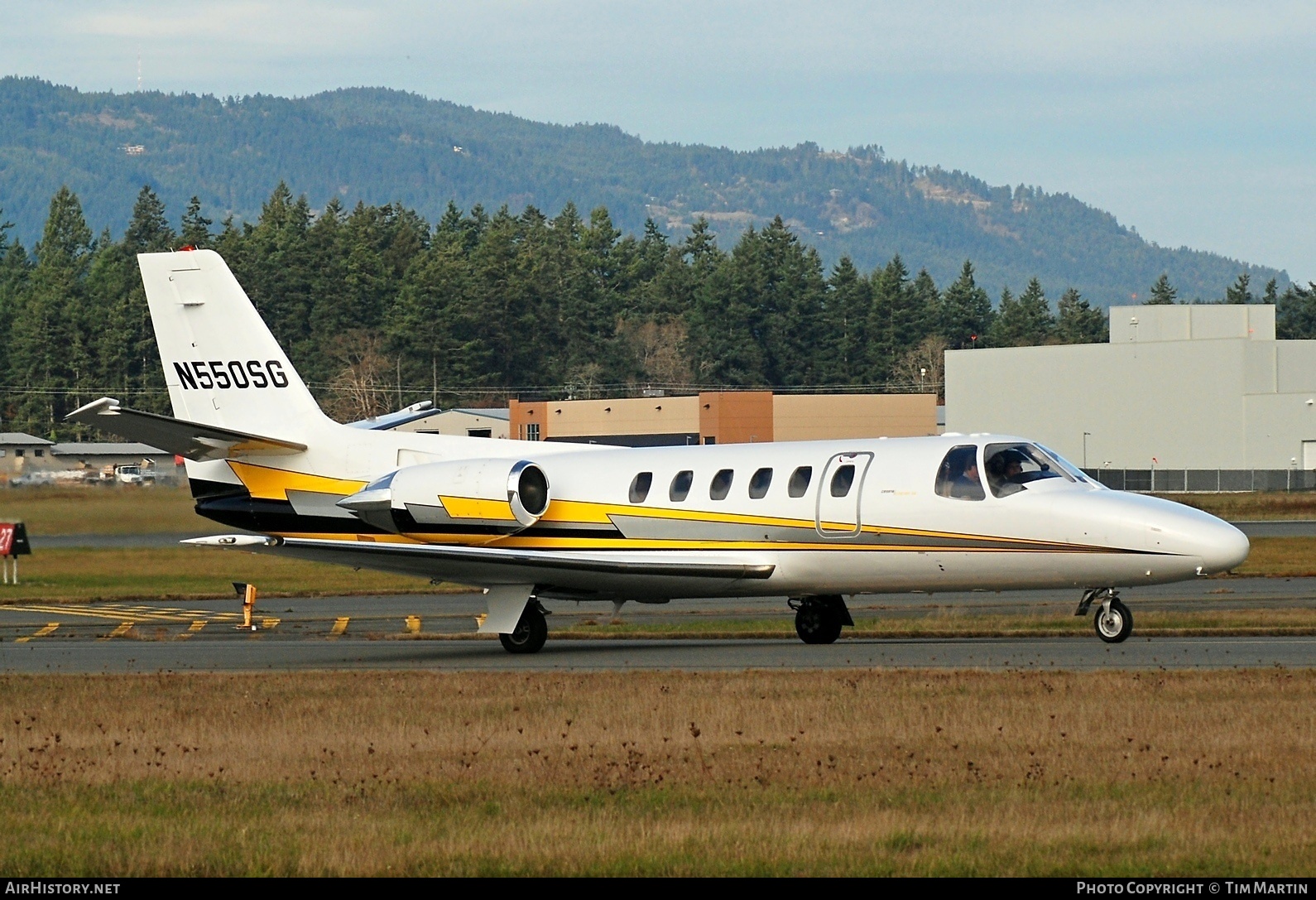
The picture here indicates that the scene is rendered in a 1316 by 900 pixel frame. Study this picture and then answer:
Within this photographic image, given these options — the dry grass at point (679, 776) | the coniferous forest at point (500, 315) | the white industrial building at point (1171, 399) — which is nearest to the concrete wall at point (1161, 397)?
the white industrial building at point (1171, 399)

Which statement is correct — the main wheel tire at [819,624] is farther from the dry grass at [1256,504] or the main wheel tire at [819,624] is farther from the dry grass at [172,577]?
the dry grass at [1256,504]

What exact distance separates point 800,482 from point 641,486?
8.22 ft

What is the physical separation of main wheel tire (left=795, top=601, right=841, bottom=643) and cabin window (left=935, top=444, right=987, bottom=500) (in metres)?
2.91

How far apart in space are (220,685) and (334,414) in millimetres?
118505

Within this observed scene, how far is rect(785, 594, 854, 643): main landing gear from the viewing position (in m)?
26.0

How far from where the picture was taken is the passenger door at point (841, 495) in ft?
80.6

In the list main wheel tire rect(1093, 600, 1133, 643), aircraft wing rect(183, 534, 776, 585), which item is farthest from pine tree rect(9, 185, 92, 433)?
main wheel tire rect(1093, 600, 1133, 643)

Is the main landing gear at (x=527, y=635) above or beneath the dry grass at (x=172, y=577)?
above

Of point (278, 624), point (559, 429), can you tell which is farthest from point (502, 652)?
point (559, 429)

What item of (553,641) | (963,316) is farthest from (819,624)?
(963,316)

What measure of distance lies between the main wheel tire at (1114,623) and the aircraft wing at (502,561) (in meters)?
4.59

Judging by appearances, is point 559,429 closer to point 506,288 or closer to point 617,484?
point 506,288

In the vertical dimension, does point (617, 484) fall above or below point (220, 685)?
above

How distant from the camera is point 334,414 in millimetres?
137375
